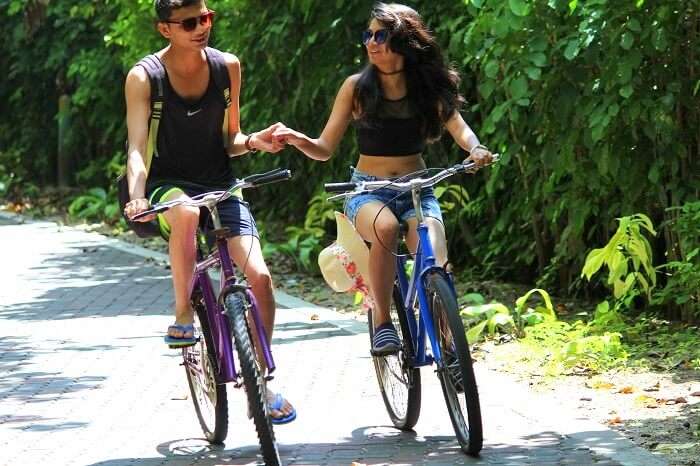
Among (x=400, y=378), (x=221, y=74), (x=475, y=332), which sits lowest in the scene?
(x=475, y=332)

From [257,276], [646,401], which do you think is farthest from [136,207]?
[646,401]

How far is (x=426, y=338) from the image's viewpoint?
22.4ft

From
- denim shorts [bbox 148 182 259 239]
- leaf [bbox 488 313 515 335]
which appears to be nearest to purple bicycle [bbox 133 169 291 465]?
denim shorts [bbox 148 182 259 239]

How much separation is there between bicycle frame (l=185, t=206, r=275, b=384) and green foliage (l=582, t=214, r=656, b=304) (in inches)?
130

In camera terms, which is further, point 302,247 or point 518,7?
point 302,247

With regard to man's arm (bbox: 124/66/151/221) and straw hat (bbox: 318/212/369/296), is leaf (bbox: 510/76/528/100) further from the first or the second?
man's arm (bbox: 124/66/151/221)

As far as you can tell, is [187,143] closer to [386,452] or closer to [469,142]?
[469,142]

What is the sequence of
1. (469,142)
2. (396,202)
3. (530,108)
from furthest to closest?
(530,108)
(396,202)
(469,142)

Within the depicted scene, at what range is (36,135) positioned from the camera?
78.2 ft

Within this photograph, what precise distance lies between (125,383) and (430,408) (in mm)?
1898

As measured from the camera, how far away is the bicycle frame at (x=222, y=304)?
20.7 feet

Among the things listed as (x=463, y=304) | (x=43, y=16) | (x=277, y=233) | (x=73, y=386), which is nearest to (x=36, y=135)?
(x=43, y=16)

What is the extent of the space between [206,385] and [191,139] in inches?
43.8

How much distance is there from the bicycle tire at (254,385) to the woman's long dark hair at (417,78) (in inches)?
53.8
